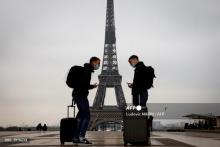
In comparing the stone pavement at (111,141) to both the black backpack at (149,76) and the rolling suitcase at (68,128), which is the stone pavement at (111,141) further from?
the black backpack at (149,76)

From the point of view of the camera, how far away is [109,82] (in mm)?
88688

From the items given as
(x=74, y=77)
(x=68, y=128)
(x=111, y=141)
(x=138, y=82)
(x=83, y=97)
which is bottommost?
(x=111, y=141)

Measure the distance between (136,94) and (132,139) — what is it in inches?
42.1

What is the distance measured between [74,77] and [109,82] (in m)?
79.9

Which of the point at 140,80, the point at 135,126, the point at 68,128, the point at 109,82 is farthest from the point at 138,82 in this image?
the point at 109,82

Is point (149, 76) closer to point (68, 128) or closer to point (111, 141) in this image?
point (68, 128)

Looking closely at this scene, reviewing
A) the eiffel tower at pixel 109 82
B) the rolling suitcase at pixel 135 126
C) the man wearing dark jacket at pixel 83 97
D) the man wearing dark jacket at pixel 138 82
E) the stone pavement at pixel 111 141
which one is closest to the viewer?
the rolling suitcase at pixel 135 126

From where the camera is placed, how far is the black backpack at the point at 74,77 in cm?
880

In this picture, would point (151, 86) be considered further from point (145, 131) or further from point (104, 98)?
point (104, 98)

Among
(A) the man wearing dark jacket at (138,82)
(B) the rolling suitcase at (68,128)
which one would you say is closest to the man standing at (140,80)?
(A) the man wearing dark jacket at (138,82)

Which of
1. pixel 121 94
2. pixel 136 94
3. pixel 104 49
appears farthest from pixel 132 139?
pixel 104 49

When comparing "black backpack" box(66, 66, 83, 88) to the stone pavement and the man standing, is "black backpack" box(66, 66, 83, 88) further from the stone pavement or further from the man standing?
the stone pavement

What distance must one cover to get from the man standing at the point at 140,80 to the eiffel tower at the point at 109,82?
234 feet

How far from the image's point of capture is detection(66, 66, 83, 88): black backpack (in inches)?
347
